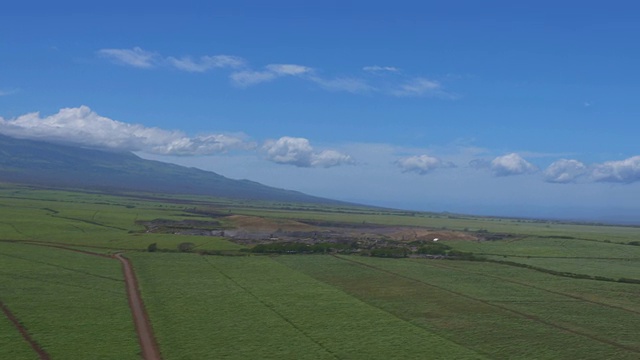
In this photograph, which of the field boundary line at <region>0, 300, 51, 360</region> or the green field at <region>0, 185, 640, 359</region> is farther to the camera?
the green field at <region>0, 185, 640, 359</region>

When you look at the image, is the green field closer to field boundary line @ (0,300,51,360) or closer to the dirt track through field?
field boundary line @ (0,300,51,360)

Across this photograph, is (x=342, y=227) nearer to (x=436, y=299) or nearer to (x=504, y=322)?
(x=436, y=299)

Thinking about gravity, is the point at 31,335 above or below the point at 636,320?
below

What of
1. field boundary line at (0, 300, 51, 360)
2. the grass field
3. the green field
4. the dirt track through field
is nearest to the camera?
field boundary line at (0, 300, 51, 360)

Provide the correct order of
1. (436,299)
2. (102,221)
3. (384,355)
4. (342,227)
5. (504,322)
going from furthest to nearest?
1. (342,227)
2. (102,221)
3. (436,299)
4. (504,322)
5. (384,355)

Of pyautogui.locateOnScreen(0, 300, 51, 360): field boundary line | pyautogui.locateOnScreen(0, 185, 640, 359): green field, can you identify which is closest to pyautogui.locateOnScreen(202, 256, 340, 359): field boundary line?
pyautogui.locateOnScreen(0, 185, 640, 359): green field

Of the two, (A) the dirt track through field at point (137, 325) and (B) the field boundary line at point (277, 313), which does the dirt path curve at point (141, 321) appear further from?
(B) the field boundary line at point (277, 313)

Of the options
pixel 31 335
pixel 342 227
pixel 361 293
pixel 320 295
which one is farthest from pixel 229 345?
pixel 342 227

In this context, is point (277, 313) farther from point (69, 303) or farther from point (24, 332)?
point (24, 332)
